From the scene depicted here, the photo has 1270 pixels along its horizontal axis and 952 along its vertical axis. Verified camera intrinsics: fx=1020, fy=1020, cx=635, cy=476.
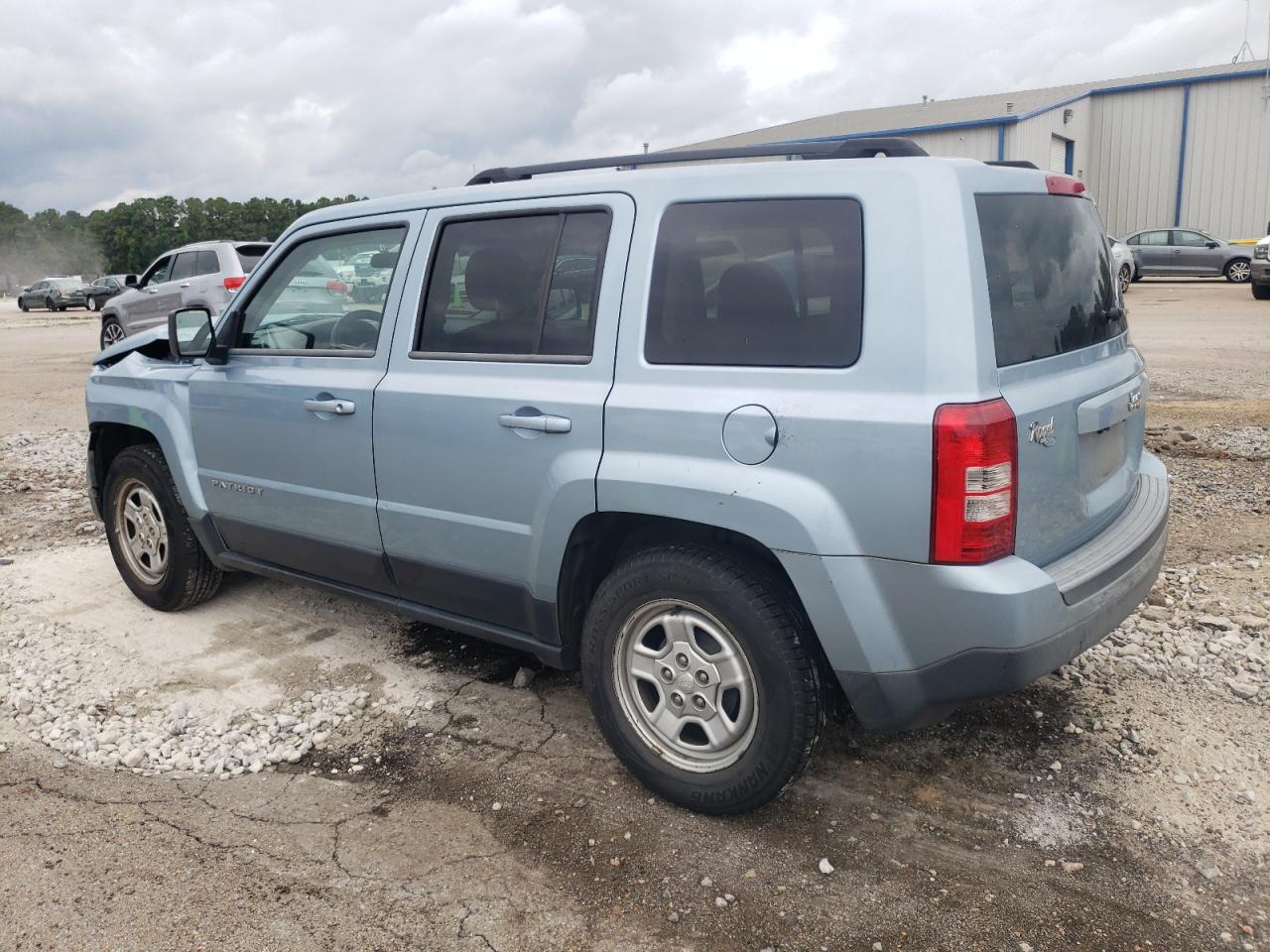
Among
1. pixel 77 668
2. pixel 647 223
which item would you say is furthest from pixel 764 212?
pixel 77 668

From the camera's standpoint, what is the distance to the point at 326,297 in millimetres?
4094

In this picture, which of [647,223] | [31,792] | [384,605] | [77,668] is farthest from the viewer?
[77,668]

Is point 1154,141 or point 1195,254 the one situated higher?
point 1154,141

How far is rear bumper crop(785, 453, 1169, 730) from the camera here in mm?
2594

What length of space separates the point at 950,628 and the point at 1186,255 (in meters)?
26.9

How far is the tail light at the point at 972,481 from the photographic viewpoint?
252 centimetres

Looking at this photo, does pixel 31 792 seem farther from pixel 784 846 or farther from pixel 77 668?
pixel 784 846

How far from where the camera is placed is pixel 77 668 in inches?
171

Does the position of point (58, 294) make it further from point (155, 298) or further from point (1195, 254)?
point (1195, 254)

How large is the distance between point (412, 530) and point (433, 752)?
785 millimetres

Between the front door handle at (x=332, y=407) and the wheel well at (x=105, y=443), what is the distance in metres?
1.60

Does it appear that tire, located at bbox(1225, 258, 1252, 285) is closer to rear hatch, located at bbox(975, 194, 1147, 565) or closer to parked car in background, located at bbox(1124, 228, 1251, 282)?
parked car in background, located at bbox(1124, 228, 1251, 282)

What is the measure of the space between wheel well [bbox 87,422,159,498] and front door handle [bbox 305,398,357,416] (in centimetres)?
160

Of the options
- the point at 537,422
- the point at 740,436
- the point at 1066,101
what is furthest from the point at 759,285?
the point at 1066,101
